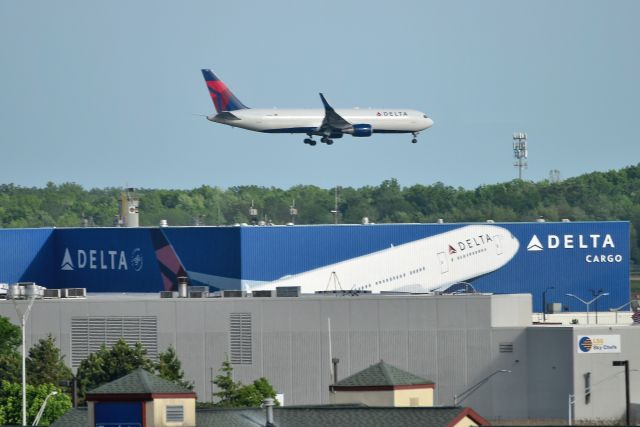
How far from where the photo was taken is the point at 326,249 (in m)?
169

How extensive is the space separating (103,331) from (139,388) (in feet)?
251

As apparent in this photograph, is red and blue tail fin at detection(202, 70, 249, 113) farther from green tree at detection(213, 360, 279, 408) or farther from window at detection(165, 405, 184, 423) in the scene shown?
window at detection(165, 405, 184, 423)

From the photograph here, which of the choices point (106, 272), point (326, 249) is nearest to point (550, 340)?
point (326, 249)

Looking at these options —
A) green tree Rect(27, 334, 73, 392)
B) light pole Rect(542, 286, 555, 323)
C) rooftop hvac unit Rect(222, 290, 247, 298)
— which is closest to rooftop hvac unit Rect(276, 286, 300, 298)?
rooftop hvac unit Rect(222, 290, 247, 298)

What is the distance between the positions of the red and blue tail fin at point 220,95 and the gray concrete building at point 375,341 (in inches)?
2420

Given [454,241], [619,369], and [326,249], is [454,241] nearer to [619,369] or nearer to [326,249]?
[326,249]

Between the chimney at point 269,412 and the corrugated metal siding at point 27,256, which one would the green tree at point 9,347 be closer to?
the corrugated metal siding at point 27,256

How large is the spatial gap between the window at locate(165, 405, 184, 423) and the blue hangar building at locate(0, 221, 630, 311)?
353 ft

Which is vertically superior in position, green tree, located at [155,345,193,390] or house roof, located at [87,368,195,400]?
green tree, located at [155,345,193,390]

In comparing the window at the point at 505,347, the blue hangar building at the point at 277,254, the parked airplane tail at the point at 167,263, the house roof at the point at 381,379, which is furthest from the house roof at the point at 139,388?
the parked airplane tail at the point at 167,263

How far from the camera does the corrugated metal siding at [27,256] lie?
171875mm

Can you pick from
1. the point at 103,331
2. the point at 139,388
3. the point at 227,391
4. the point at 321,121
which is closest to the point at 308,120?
the point at 321,121

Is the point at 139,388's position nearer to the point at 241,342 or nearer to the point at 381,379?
the point at 381,379

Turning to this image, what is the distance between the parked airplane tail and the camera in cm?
16962
